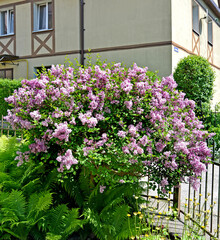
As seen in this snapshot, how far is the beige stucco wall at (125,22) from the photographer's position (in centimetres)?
1139

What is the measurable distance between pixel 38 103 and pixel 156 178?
4.99ft

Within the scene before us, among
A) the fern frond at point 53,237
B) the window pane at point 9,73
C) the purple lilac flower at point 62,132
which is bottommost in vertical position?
the fern frond at point 53,237

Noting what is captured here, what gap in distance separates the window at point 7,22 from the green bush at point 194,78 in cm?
920

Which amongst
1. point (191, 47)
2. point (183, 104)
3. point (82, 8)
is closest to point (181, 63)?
point (191, 47)

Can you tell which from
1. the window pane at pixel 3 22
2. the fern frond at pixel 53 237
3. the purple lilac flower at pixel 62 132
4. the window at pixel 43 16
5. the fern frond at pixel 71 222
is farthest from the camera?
the window pane at pixel 3 22

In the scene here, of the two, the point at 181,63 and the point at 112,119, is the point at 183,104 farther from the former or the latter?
the point at 181,63

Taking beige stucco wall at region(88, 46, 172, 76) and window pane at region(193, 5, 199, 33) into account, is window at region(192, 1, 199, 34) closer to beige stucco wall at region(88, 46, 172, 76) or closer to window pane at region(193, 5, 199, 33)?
window pane at region(193, 5, 199, 33)

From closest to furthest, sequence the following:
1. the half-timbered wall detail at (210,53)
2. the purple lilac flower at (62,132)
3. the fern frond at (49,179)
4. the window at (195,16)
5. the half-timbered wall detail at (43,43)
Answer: the purple lilac flower at (62,132) < the fern frond at (49,179) < the half-timbered wall detail at (43,43) < the window at (195,16) < the half-timbered wall detail at (210,53)

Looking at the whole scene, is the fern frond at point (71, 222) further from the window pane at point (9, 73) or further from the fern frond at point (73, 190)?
the window pane at point (9, 73)

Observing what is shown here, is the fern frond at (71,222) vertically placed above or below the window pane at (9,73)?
below

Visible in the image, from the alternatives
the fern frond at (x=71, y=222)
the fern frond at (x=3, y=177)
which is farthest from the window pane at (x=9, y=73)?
the fern frond at (x=71, y=222)

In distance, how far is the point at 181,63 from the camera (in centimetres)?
1080

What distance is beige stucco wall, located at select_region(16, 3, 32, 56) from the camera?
14.6 m

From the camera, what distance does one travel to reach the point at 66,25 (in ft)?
44.3
